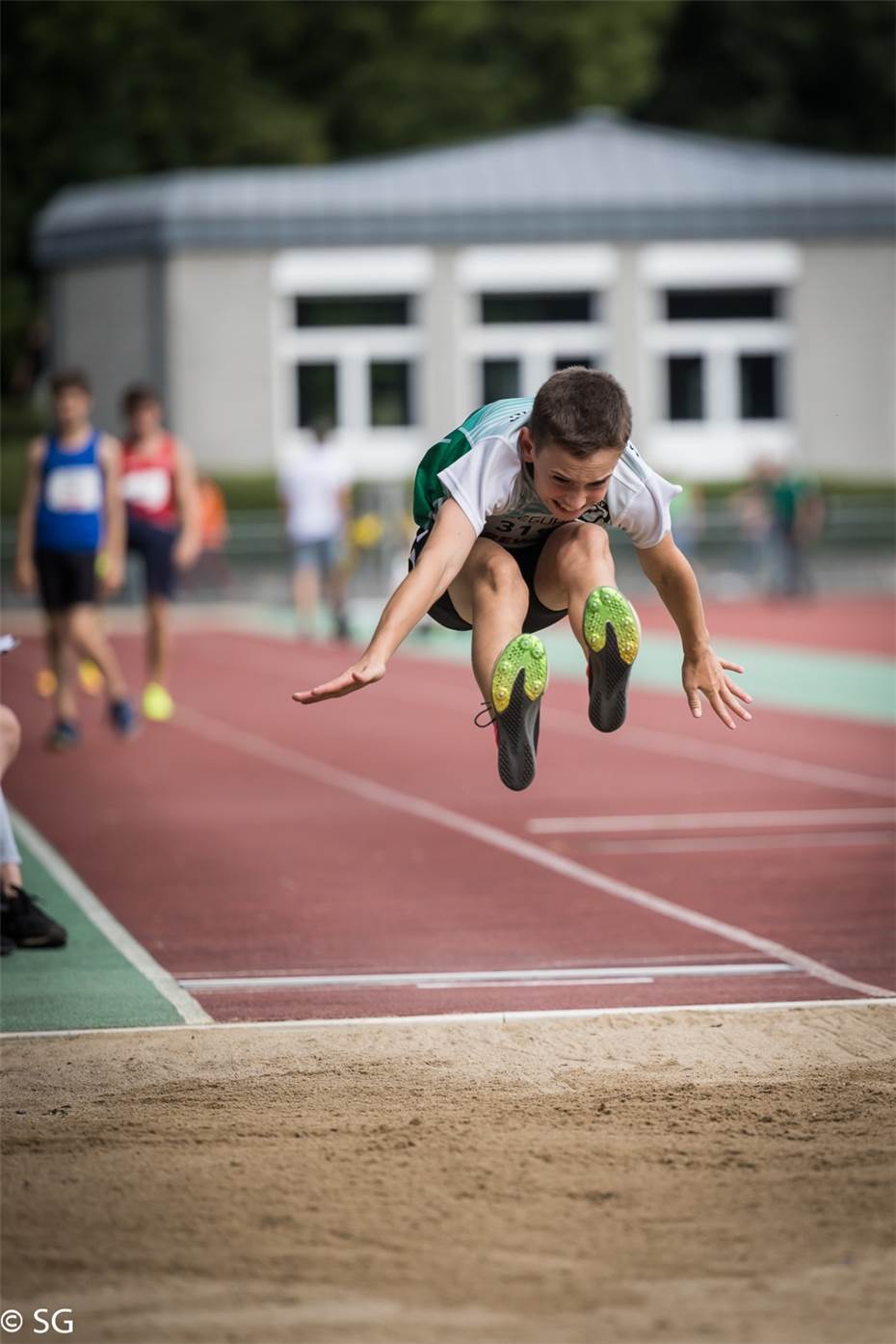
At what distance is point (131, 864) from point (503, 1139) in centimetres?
528

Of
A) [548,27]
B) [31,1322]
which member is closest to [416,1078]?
[31,1322]

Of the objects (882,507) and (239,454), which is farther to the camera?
(239,454)

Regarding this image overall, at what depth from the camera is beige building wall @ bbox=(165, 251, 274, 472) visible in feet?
126

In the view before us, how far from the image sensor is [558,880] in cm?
991

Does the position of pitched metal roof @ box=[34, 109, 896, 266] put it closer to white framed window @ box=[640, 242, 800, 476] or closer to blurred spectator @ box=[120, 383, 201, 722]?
white framed window @ box=[640, 242, 800, 476]

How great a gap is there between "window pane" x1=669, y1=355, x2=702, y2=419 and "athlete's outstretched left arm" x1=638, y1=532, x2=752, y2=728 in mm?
33822

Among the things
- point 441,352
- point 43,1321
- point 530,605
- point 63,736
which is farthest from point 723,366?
point 43,1321

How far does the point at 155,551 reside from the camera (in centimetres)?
1559

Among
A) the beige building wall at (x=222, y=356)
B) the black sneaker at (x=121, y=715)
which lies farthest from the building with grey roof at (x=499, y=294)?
the black sneaker at (x=121, y=715)

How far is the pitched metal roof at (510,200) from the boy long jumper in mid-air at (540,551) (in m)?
31.8

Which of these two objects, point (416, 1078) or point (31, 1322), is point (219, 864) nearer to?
point (416, 1078)

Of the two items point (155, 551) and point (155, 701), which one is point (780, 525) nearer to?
point (155, 701)

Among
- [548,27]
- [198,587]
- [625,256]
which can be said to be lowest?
[198,587]

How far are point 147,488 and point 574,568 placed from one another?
915cm
